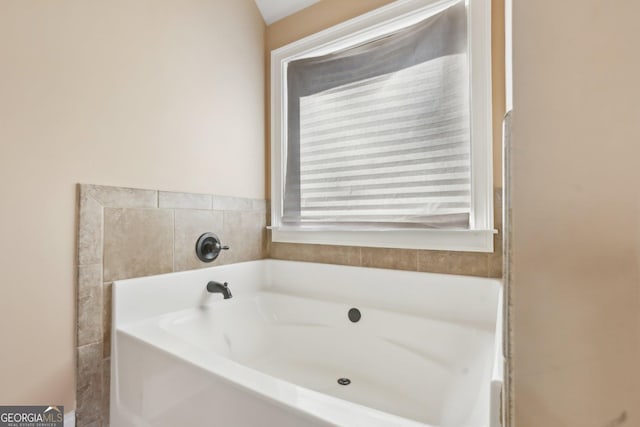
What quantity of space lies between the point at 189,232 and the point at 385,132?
3.78 ft

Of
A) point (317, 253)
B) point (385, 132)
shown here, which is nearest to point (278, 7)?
point (385, 132)

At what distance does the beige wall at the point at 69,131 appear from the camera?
1.07 m

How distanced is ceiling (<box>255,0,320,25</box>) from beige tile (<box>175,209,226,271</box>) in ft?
4.49

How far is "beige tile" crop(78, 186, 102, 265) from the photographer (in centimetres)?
122

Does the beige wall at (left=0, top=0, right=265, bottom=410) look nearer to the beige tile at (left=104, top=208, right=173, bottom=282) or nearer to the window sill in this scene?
the beige tile at (left=104, top=208, right=173, bottom=282)

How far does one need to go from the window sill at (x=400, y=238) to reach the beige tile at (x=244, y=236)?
98 mm

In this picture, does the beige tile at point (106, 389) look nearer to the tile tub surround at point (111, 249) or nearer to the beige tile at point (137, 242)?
the tile tub surround at point (111, 249)

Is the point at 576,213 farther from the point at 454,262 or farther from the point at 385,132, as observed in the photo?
the point at 385,132

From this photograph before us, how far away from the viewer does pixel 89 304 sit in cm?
124

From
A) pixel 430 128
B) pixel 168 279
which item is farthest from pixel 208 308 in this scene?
pixel 430 128

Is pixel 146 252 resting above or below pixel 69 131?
below

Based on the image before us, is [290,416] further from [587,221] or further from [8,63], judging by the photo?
[8,63]

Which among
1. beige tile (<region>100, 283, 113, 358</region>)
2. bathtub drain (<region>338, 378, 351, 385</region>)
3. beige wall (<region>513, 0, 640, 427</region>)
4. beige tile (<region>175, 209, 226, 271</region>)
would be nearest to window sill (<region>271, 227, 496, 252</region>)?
beige tile (<region>175, 209, 226, 271</region>)

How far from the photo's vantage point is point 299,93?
2.03m
